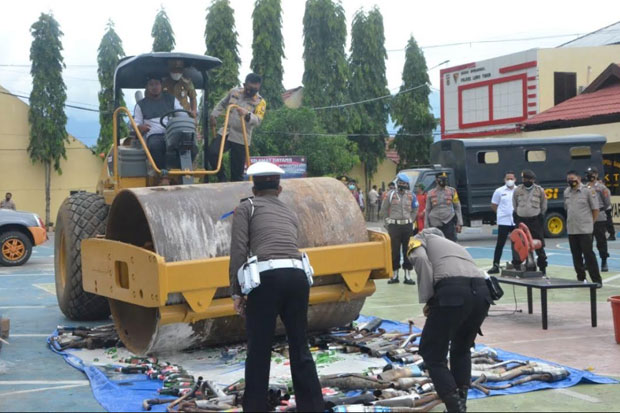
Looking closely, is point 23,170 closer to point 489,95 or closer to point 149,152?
point 489,95

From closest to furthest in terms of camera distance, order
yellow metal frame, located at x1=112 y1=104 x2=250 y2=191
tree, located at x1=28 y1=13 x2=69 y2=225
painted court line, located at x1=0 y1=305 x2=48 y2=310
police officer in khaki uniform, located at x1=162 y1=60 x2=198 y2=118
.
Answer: yellow metal frame, located at x1=112 y1=104 x2=250 y2=191 → police officer in khaki uniform, located at x1=162 y1=60 x2=198 y2=118 → painted court line, located at x1=0 y1=305 x2=48 y2=310 → tree, located at x1=28 y1=13 x2=69 y2=225

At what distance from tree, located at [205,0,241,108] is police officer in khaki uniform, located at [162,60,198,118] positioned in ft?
114

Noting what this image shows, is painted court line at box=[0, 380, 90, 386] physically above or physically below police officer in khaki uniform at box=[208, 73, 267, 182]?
below

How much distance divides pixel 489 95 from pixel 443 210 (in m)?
22.9

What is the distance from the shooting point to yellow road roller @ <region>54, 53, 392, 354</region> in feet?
25.0

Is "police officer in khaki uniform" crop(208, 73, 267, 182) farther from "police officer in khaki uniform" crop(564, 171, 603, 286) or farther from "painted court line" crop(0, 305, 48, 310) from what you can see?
"police officer in khaki uniform" crop(564, 171, 603, 286)

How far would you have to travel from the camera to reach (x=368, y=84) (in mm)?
50531

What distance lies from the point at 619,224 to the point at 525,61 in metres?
8.37

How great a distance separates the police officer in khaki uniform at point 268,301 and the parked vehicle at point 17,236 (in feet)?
48.1

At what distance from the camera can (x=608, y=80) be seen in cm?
3222

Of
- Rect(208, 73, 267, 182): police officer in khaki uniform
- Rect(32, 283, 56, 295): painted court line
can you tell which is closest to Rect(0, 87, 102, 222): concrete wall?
Rect(32, 283, 56, 295): painted court line

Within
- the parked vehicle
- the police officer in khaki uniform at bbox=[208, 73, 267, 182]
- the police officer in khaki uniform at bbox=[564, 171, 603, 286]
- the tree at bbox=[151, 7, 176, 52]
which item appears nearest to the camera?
the police officer in khaki uniform at bbox=[208, 73, 267, 182]

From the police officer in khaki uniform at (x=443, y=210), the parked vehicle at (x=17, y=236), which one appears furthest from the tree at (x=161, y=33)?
the police officer in khaki uniform at (x=443, y=210)

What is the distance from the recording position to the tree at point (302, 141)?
42.9 meters
